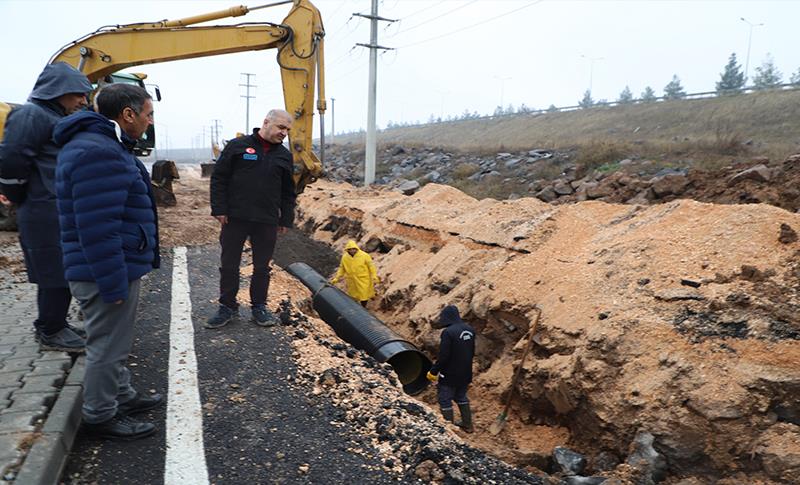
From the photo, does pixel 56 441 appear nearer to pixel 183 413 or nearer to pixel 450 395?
pixel 183 413

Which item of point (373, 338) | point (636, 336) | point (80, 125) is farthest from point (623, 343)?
point (80, 125)

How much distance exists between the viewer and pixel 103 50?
8781 mm

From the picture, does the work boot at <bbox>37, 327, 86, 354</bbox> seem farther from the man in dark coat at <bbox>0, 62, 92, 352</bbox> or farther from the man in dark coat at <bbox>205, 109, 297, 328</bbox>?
the man in dark coat at <bbox>205, 109, 297, 328</bbox>

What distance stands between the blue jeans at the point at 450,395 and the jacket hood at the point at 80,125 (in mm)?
4277

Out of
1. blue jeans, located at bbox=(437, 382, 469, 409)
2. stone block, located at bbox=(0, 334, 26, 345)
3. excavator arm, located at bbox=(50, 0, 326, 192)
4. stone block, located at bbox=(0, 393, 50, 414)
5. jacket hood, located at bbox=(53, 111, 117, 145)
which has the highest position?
excavator arm, located at bbox=(50, 0, 326, 192)

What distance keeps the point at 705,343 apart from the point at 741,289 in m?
0.80

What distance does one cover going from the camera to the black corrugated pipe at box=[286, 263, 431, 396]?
241 inches

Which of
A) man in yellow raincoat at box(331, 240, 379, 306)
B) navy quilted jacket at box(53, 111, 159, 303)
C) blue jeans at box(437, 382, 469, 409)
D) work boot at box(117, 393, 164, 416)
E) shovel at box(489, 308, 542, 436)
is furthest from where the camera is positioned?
man in yellow raincoat at box(331, 240, 379, 306)

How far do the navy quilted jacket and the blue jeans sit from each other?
380cm

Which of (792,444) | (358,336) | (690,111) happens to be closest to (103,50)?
(358,336)

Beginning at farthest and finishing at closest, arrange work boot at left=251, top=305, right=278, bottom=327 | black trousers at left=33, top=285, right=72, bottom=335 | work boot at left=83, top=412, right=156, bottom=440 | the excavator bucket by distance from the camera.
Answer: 1. the excavator bucket
2. work boot at left=251, top=305, right=278, bottom=327
3. black trousers at left=33, top=285, right=72, bottom=335
4. work boot at left=83, top=412, right=156, bottom=440

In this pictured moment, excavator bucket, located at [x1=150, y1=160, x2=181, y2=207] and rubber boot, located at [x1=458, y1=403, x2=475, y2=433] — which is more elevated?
excavator bucket, located at [x1=150, y1=160, x2=181, y2=207]

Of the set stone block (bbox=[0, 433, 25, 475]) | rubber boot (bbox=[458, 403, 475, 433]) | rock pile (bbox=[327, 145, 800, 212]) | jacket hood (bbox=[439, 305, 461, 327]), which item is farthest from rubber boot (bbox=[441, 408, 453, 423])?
rock pile (bbox=[327, 145, 800, 212])

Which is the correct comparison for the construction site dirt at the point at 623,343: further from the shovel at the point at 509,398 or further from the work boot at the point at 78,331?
the work boot at the point at 78,331
